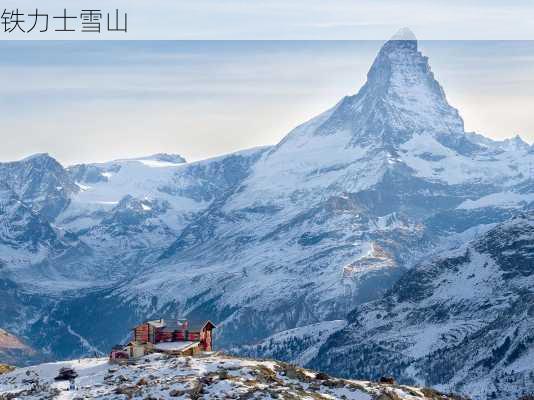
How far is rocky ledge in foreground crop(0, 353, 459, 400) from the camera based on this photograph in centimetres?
15425

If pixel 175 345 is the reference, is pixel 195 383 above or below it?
above

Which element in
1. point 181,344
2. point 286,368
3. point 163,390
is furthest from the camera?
point 181,344

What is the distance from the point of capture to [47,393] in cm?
15962

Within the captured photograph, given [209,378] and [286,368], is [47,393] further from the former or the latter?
[286,368]

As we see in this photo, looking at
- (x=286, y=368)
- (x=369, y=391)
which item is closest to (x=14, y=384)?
(x=286, y=368)

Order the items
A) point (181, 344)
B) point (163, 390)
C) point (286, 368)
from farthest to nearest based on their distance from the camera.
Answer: point (181, 344) < point (286, 368) < point (163, 390)

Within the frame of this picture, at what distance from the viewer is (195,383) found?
157m

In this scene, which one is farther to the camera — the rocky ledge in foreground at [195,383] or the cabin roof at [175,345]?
the cabin roof at [175,345]

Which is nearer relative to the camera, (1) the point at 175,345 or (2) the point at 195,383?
(2) the point at 195,383

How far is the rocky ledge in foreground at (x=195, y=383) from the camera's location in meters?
154

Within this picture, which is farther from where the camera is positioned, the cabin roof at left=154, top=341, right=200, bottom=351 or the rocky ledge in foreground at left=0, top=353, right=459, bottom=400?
the cabin roof at left=154, top=341, right=200, bottom=351
